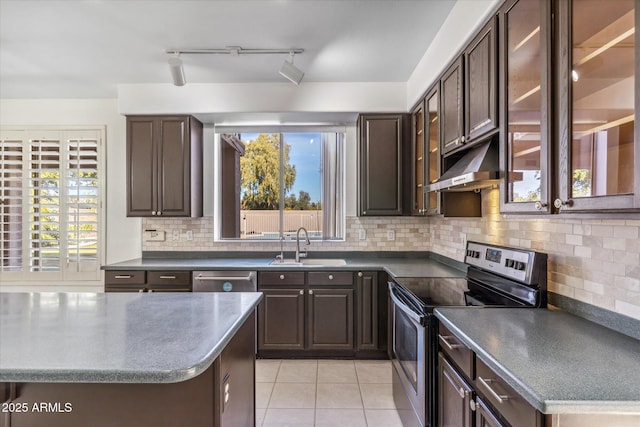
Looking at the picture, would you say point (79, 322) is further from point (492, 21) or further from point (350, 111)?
point (350, 111)

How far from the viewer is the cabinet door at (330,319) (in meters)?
3.14

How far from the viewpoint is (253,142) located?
3922 mm

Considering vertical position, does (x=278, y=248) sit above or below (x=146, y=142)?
below

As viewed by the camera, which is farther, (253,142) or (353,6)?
(253,142)

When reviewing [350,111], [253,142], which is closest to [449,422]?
[350,111]

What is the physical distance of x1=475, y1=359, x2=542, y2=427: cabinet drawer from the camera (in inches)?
37.2

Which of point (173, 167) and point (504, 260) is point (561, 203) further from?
point (173, 167)

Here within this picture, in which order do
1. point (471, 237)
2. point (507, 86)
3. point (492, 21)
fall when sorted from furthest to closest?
1. point (471, 237)
2. point (492, 21)
3. point (507, 86)

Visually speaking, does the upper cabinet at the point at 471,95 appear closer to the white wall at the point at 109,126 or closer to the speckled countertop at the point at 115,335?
the speckled countertop at the point at 115,335

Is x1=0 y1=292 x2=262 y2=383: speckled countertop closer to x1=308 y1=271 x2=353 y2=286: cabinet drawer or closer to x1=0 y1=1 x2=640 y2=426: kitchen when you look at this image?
x1=308 y1=271 x2=353 y2=286: cabinet drawer

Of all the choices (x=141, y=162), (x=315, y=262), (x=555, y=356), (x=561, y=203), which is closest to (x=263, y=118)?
(x=141, y=162)

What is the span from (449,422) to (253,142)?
3275 millimetres

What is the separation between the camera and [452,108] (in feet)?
7.26

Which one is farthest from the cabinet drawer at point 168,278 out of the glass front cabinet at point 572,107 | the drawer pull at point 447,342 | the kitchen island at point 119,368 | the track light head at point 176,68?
the glass front cabinet at point 572,107
